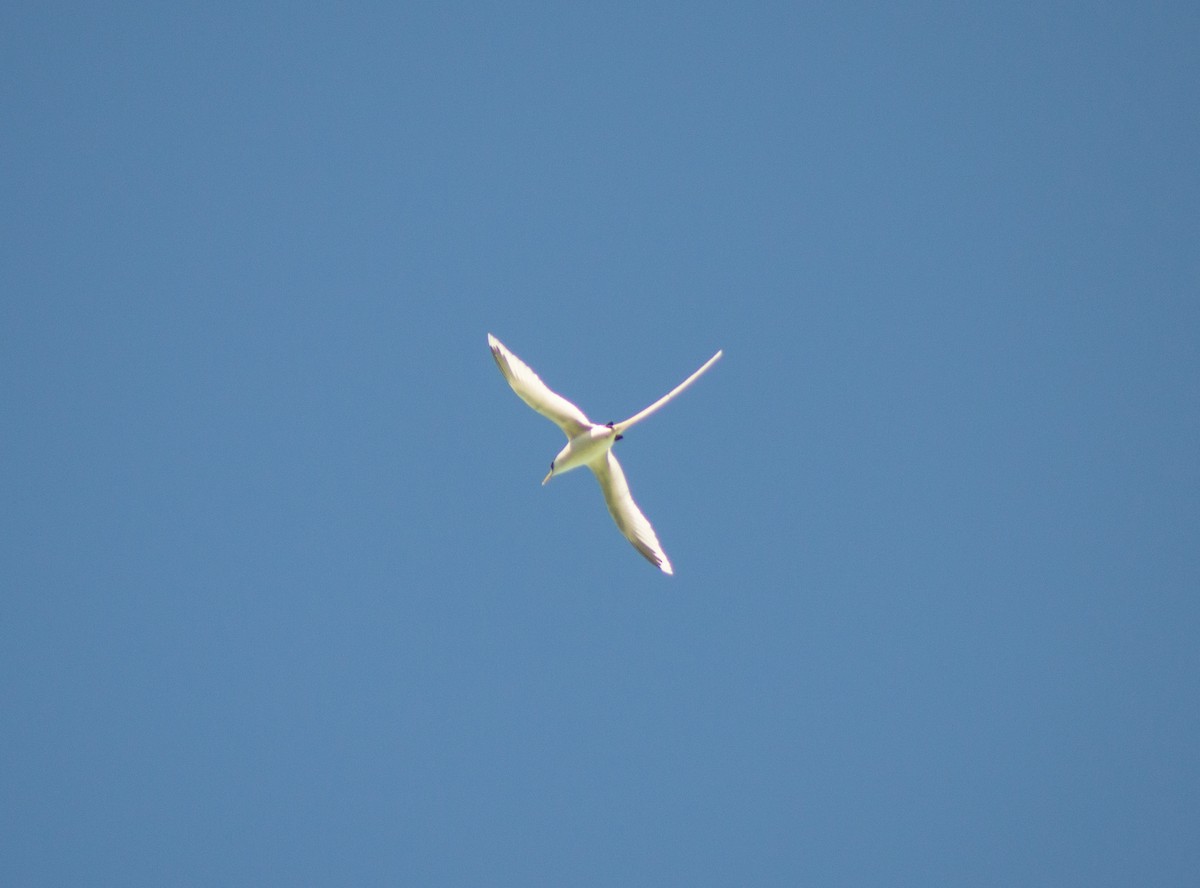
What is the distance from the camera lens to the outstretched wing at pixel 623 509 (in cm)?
1101

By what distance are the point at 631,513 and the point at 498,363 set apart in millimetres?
2040

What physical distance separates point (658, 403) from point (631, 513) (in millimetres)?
1517

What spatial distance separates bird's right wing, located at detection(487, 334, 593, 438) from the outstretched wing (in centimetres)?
46

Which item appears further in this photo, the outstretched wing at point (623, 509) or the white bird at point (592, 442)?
the outstretched wing at point (623, 509)

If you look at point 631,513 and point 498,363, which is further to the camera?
point 631,513

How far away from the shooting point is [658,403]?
10.0 meters

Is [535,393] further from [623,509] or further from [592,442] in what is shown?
[623,509]

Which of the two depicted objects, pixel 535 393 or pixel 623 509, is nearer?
pixel 535 393

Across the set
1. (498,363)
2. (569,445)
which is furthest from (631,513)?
(498,363)

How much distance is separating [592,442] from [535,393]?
64cm

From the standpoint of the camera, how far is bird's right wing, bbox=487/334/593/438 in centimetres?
1014

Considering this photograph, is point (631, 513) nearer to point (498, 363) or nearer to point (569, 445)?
point (569, 445)

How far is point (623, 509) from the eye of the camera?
1119 cm

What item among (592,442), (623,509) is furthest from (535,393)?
(623,509)
